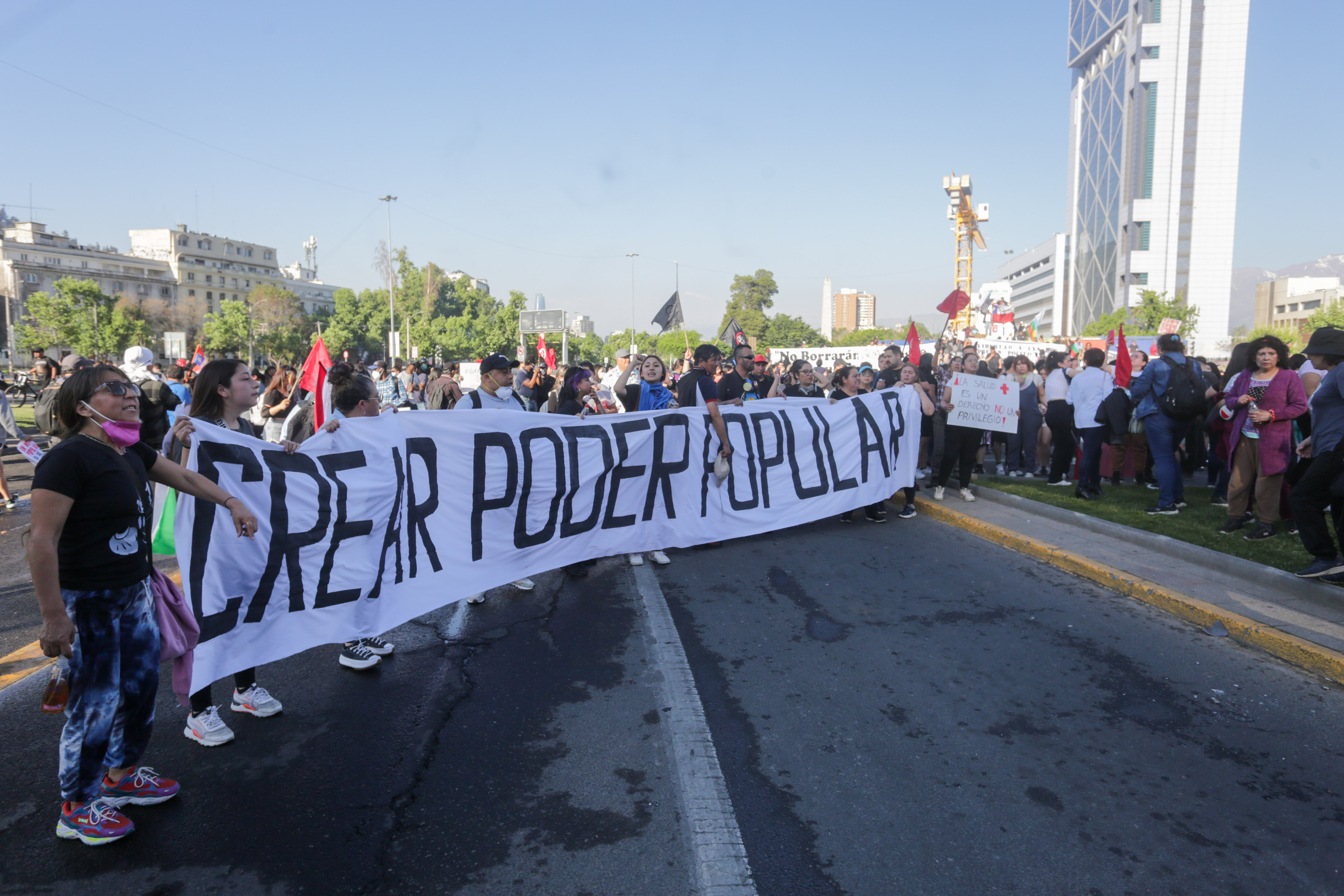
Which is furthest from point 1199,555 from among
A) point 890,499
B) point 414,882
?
point 414,882

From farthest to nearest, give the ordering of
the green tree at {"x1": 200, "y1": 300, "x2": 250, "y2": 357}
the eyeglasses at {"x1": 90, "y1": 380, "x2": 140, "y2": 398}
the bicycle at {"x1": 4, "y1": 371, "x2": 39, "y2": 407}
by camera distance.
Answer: the green tree at {"x1": 200, "y1": 300, "x2": 250, "y2": 357}, the bicycle at {"x1": 4, "y1": 371, "x2": 39, "y2": 407}, the eyeglasses at {"x1": 90, "y1": 380, "x2": 140, "y2": 398}

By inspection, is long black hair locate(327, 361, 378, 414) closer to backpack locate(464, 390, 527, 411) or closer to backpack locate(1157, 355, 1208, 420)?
backpack locate(464, 390, 527, 411)

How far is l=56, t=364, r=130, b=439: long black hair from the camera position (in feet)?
9.06

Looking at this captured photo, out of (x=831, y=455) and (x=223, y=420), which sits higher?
(x=223, y=420)

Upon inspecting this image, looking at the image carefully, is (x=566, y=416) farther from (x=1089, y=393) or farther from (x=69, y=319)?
(x=69, y=319)

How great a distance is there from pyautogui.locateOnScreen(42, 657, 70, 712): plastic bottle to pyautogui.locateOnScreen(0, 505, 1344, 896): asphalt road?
0.50 metres

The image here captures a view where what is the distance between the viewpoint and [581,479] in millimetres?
6133

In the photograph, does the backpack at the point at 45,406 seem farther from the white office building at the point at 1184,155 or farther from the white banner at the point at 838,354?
the white office building at the point at 1184,155

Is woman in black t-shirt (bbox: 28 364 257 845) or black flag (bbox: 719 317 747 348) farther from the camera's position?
black flag (bbox: 719 317 747 348)

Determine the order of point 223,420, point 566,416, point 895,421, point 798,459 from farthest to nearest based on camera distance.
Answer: point 895,421
point 798,459
point 566,416
point 223,420

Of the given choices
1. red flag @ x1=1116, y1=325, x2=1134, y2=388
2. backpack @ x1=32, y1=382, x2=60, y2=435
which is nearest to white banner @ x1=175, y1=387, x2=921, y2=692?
red flag @ x1=1116, y1=325, x2=1134, y2=388

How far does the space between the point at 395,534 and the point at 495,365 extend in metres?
1.77

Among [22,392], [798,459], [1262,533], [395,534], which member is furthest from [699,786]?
[22,392]

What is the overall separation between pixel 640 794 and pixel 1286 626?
13.9 ft
